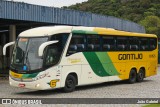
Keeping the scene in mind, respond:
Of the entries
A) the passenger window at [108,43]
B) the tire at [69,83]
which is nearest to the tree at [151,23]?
the passenger window at [108,43]

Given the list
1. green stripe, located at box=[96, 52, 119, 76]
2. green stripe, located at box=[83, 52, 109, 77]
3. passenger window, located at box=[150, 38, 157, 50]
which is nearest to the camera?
green stripe, located at box=[83, 52, 109, 77]

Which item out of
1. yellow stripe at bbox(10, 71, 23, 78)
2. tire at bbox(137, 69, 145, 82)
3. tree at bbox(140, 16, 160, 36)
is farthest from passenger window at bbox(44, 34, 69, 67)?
tree at bbox(140, 16, 160, 36)

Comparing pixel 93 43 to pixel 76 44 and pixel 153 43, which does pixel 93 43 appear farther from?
pixel 153 43

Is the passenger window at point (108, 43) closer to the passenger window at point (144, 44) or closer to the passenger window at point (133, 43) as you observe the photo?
the passenger window at point (133, 43)

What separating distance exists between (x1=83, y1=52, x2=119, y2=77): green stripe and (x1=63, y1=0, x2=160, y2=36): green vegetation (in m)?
53.5

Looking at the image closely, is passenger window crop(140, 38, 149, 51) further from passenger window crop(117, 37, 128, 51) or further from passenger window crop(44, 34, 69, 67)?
passenger window crop(44, 34, 69, 67)

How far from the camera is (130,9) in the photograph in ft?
290

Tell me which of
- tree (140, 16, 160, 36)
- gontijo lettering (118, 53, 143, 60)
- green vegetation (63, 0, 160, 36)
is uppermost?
green vegetation (63, 0, 160, 36)

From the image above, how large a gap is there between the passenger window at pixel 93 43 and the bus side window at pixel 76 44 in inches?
18.3

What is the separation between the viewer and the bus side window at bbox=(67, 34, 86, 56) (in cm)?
1874

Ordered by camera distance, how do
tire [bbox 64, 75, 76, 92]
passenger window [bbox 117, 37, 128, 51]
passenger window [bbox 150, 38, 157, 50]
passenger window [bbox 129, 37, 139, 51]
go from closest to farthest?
tire [bbox 64, 75, 76, 92] → passenger window [bbox 117, 37, 128, 51] → passenger window [bbox 129, 37, 139, 51] → passenger window [bbox 150, 38, 157, 50]

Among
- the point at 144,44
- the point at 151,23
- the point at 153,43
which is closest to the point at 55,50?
the point at 144,44

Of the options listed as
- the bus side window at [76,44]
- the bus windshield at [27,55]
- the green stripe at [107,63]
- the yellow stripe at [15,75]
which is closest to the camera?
the bus windshield at [27,55]

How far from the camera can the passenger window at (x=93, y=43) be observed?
790 inches
